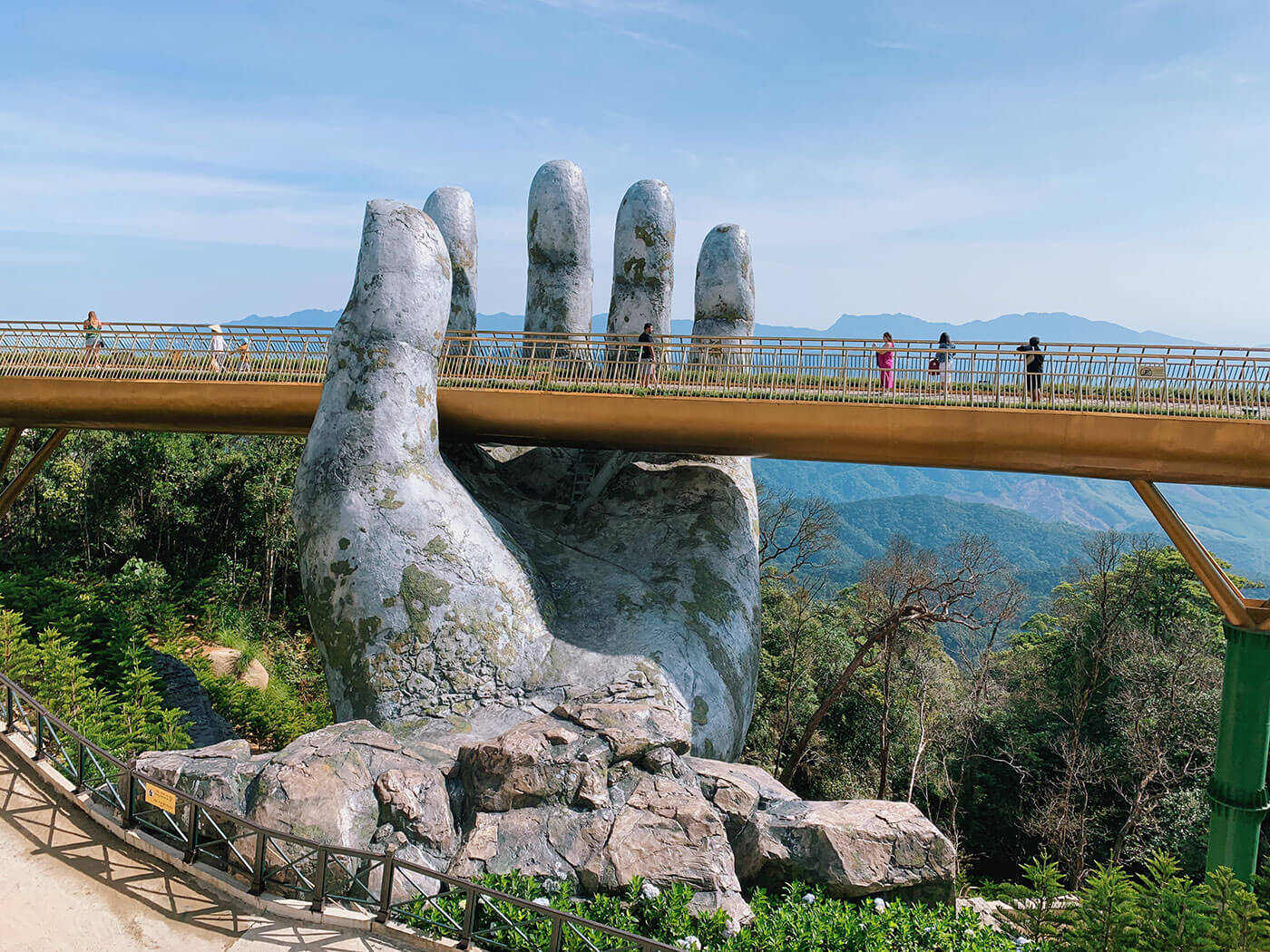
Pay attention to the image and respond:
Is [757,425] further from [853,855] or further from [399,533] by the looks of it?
[853,855]

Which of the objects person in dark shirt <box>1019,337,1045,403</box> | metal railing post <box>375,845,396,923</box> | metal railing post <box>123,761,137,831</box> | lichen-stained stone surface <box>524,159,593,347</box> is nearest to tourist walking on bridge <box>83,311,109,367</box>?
lichen-stained stone surface <box>524,159,593,347</box>

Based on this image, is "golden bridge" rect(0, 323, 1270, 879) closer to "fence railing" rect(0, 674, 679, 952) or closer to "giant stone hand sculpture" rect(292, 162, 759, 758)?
"giant stone hand sculpture" rect(292, 162, 759, 758)

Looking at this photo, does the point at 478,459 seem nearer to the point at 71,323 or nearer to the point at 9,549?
the point at 71,323

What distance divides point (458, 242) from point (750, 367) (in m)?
7.30

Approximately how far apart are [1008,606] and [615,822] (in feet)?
57.0

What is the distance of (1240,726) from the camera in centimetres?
1322

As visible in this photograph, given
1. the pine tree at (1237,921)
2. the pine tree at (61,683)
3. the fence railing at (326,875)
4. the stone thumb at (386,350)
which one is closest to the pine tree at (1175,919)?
the pine tree at (1237,921)

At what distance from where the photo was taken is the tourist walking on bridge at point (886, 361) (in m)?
14.4

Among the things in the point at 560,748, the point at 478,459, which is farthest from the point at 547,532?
the point at 560,748

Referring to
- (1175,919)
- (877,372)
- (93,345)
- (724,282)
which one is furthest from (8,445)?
(1175,919)

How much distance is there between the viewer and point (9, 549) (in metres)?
26.7

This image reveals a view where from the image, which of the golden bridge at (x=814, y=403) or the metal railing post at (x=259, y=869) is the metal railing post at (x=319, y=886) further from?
the golden bridge at (x=814, y=403)

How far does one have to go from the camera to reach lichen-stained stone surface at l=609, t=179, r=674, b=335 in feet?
60.3

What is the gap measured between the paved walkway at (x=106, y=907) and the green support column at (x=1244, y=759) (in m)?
11.9
